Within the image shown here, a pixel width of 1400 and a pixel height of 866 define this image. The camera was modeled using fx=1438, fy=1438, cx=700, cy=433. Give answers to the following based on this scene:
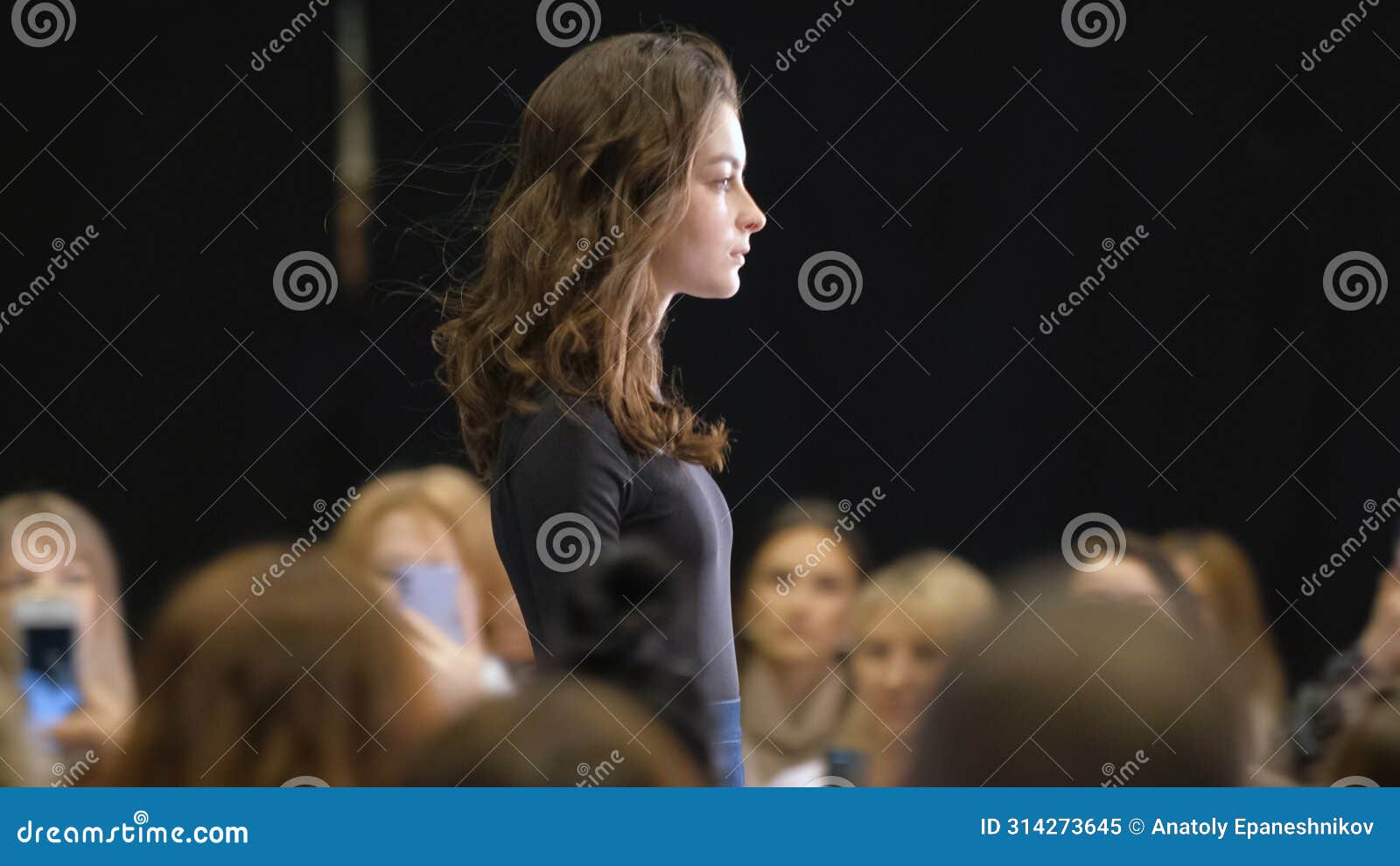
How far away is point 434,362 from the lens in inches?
114

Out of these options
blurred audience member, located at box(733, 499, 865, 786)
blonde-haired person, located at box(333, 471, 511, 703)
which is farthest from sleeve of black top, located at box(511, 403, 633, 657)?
blurred audience member, located at box(733, 499, 865, 786)

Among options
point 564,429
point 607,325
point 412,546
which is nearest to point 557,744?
point 564,429

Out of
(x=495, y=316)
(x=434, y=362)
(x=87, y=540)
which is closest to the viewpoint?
(x=495, y=316)

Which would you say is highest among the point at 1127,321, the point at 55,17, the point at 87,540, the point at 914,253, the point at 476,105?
the point at 1127,321

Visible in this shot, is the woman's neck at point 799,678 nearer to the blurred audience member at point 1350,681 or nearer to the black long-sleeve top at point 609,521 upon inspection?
the blurred audience member at point 1350,681

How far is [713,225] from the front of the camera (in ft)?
5.63

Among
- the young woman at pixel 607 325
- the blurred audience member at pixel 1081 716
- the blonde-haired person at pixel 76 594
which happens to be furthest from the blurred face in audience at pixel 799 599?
Result: the blurred audience member at pixel 1081 716

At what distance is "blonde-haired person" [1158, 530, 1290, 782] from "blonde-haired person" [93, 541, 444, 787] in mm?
1497

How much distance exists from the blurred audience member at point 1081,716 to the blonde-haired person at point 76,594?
5.27 feet

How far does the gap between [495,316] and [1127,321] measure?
184 centimetres

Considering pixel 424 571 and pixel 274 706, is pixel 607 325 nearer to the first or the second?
pixel 274 706

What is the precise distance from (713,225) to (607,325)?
183 millimetres

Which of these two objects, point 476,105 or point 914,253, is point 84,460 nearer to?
point 476,105

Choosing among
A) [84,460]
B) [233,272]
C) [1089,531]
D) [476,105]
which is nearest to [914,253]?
[1089,531]
